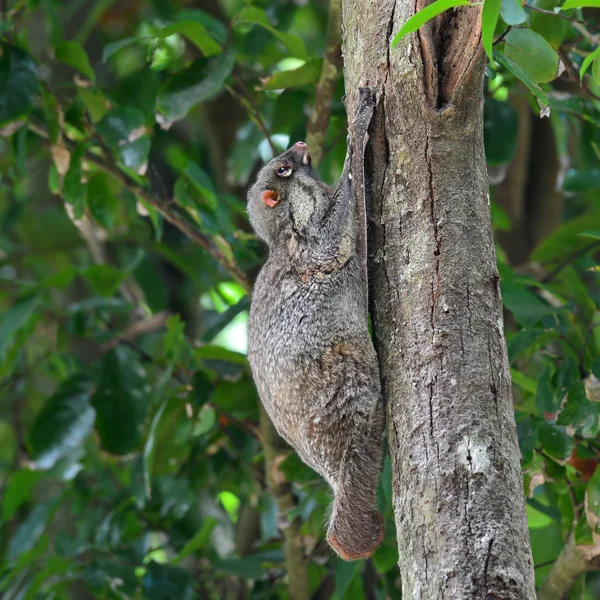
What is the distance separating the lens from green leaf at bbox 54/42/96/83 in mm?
4465

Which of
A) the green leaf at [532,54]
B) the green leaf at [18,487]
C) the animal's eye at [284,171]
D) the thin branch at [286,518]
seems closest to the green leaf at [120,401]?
the green leaf at [18,487]

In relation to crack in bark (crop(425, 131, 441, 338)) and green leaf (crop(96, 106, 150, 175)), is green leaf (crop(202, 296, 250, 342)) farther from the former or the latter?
crack in bark (crop(425, 131, 441, 338))

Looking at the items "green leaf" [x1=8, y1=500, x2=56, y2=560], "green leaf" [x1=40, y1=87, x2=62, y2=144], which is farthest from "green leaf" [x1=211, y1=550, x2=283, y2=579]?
"green leaf" [x1=40, y1=87, x2=62, y2=144]

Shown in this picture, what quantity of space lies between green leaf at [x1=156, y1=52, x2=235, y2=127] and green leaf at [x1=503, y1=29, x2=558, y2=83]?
1612 mm

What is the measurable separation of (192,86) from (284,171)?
0.59 meters

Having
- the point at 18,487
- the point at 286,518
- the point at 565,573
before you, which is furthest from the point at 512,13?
the point at 18,487

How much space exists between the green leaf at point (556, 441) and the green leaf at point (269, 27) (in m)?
Answer: 2.11

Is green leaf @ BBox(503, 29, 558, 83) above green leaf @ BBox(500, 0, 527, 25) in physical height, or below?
below

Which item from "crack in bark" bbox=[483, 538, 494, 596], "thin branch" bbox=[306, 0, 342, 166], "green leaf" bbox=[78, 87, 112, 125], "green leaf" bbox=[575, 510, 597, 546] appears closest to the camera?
"crack in bark" bbox=[483, 538, 494, 596]

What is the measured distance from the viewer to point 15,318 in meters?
4.54

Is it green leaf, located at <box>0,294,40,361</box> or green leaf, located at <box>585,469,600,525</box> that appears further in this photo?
green leaf, located at <box>0,294,40,361</box>

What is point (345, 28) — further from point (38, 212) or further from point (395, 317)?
point (38, 212)

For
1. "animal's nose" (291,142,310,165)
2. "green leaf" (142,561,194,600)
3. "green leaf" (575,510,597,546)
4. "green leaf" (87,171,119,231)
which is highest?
"animal's nose" (291,142,310,165)

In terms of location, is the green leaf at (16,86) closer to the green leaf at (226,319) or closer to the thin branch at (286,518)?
the green leaf at (226,319)
